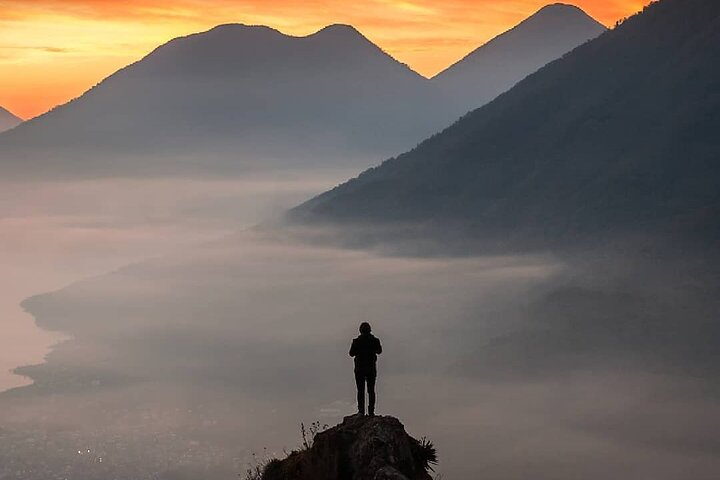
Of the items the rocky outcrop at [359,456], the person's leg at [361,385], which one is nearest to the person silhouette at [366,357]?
the person's leg at [361,385]

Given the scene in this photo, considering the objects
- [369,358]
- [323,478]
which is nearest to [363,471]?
[323,478]

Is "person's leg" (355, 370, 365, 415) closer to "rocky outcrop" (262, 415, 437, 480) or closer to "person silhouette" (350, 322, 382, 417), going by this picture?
"person silhouette" (350, 322, 382, 417)

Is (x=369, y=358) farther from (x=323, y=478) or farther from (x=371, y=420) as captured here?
(x=323, y=478)

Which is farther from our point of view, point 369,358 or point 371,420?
point 369,358

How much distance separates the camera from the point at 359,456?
2028 centimetres

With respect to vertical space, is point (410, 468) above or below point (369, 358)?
below

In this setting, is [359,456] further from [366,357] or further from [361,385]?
[361,385]

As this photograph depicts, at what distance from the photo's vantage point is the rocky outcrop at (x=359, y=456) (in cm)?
2000

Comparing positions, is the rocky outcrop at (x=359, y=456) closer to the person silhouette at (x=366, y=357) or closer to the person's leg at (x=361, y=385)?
the person silhouette at (x=366, y=357)

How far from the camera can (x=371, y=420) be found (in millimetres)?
21141

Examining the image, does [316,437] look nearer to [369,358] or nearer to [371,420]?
[371,420]

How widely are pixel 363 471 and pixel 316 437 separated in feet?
4.87

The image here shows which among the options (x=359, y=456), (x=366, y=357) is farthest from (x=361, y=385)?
(x=359, y=456)

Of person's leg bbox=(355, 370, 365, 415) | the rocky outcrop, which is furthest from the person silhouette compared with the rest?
the rocky outcrop
